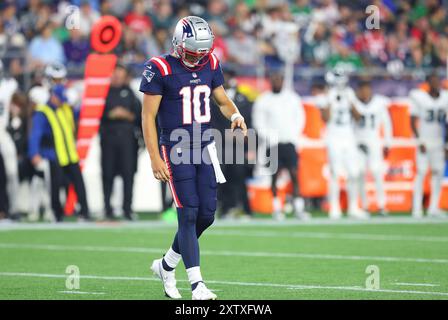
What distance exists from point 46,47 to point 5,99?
7.89 feet

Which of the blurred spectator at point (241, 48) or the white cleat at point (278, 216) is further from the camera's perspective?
the blurred spectator at point (241, 48)

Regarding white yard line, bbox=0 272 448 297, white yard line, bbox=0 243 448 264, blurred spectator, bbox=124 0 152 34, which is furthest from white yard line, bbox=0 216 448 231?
white yard line, bbox=0 272 448 297

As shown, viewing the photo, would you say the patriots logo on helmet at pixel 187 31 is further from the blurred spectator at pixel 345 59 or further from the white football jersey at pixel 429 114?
the blurred spectator at pixel 345 59

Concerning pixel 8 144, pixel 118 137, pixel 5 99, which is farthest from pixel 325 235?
pixel 5 99

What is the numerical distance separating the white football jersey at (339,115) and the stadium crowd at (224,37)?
137cm

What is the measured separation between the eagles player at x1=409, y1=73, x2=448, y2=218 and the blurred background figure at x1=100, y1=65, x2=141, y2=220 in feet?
15.2

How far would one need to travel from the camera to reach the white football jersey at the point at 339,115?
19.0 m

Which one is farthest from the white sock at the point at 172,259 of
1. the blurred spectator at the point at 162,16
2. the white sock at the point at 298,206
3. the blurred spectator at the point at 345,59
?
the blurred spectator at the point at 345,59

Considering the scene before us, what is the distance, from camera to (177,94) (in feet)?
30.1

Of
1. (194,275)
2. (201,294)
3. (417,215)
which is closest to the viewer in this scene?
(201,294)

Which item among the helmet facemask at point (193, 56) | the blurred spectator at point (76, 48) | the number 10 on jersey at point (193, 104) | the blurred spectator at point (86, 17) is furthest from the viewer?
the blurred spectator at point (86, 17)

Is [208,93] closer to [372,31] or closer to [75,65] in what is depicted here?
[75,65]

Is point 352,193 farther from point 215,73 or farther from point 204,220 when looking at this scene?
point 204,220
